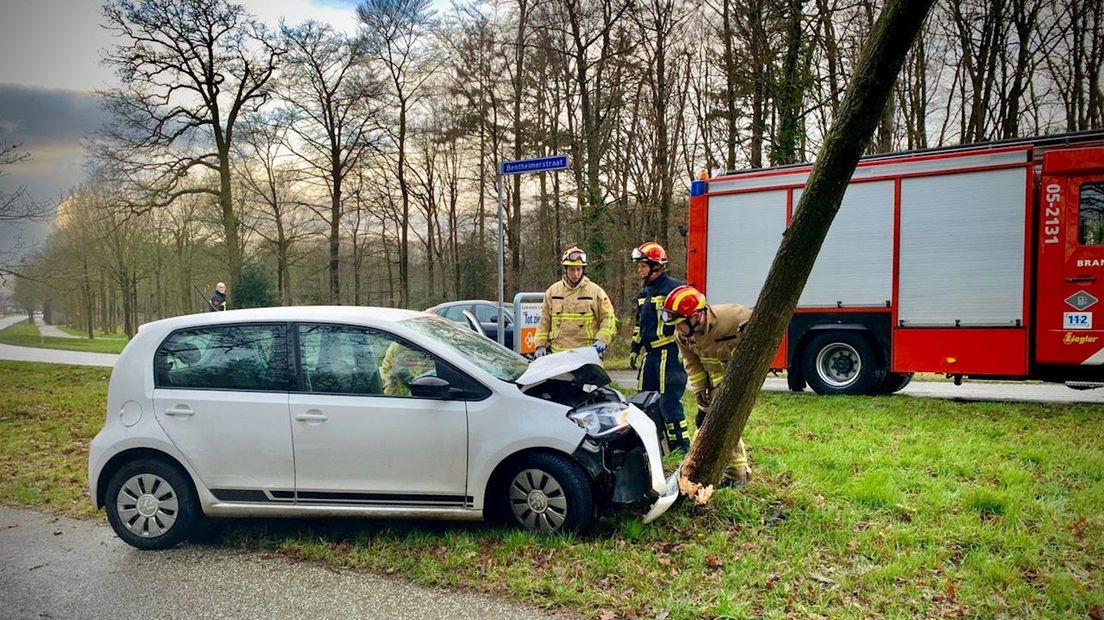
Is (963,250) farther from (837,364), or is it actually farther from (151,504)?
(151,504)

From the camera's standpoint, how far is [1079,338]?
797 centimetres

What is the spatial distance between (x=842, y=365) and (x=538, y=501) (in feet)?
21.4

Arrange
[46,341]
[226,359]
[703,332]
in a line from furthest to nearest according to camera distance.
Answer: [46,341]
[703,332]
[226,359]

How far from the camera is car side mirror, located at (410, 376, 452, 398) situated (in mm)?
4371

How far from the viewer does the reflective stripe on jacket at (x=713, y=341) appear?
5.54 m

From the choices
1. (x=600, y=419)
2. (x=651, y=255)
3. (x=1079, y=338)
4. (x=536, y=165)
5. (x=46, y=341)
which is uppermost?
(x=536, y=165)

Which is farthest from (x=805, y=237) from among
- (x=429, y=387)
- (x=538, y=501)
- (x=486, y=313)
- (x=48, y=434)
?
(x=486, y=313)

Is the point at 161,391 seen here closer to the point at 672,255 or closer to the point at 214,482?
the point at 214,482

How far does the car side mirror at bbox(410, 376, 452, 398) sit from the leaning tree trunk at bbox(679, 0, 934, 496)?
5.57ft

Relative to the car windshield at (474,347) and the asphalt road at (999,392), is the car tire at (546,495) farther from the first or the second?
the asphalt road at (999,392)

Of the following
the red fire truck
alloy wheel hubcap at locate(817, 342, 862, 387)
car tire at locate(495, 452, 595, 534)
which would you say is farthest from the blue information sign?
car tire at locate(495, 452, 595, 534)

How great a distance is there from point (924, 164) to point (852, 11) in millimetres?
9668

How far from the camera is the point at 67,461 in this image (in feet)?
23.9

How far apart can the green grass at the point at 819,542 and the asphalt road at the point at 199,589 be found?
19 cm
